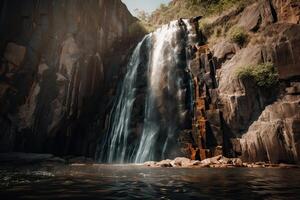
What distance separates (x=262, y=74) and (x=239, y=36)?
17.8 feet

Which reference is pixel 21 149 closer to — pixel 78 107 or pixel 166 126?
pixel 78 107

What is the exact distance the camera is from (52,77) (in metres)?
30.8

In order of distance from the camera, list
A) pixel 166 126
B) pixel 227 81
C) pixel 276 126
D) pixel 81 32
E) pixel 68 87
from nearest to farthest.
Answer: pixel 276 126 → pixel 227 81 → pixel 166 126 → pixel 68 87 → pixel 81 32

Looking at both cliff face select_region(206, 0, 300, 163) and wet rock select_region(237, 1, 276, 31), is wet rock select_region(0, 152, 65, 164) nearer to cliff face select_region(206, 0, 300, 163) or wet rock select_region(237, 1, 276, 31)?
cliff face select_region(206, 0, 300, 163)

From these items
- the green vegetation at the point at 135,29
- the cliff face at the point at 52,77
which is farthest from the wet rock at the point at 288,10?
the green vegetation at the point at 135,29

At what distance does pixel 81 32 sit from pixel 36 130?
43.2ft

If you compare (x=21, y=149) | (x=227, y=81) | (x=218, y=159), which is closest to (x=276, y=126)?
(x=218, y=159)

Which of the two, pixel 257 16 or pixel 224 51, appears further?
pixel 224 51

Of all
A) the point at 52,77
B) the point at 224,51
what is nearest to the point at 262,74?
the point at 224,51

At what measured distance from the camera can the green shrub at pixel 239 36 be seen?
82.4 feet

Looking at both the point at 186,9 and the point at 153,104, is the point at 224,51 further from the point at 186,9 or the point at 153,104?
the point at 186,9

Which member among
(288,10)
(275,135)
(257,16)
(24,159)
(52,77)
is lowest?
(24,159)

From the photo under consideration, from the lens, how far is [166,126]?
2534 cm

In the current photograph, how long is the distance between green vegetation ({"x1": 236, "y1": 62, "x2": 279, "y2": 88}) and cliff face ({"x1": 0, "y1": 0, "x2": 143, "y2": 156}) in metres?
15.3
